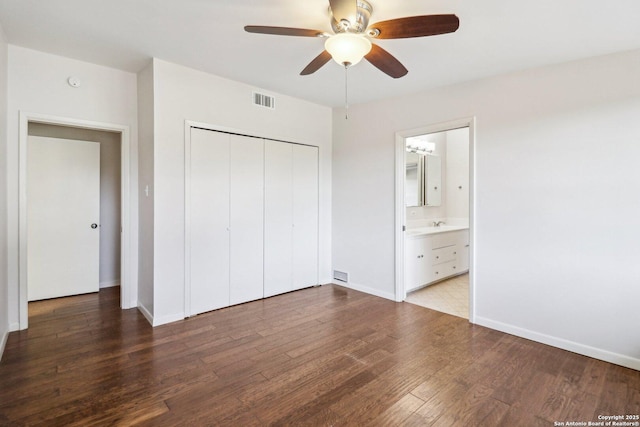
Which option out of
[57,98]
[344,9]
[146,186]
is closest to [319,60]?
[344,9]

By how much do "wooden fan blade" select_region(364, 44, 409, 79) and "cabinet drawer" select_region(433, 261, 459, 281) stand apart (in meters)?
3.13

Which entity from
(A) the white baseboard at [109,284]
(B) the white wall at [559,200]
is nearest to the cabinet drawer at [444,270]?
(B) the white wall at [559,200]

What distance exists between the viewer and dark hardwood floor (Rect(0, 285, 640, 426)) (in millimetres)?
1893

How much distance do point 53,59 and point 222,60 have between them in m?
1.61

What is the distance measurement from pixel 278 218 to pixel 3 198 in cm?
259

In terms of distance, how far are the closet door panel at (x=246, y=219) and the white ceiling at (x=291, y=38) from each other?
33.6 inches

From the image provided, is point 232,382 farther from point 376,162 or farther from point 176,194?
point 376,162

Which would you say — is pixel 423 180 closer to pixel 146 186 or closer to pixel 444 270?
pixel 444 270

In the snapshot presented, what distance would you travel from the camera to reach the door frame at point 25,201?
2967 mm

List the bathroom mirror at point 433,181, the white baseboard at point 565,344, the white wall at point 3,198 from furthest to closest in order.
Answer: the bathroom mirror at point 433,181
the white wall at point 3,198
the white baseboard at point 565,344

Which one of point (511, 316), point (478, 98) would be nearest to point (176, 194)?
point (478, 98)

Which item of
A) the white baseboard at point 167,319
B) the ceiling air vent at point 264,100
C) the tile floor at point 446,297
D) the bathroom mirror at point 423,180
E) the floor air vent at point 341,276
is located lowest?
the tile floor at point 446,297

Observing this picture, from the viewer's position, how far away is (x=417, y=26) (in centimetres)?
186

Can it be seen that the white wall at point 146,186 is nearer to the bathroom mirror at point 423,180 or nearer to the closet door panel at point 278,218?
the closet door panel at point 278,218
